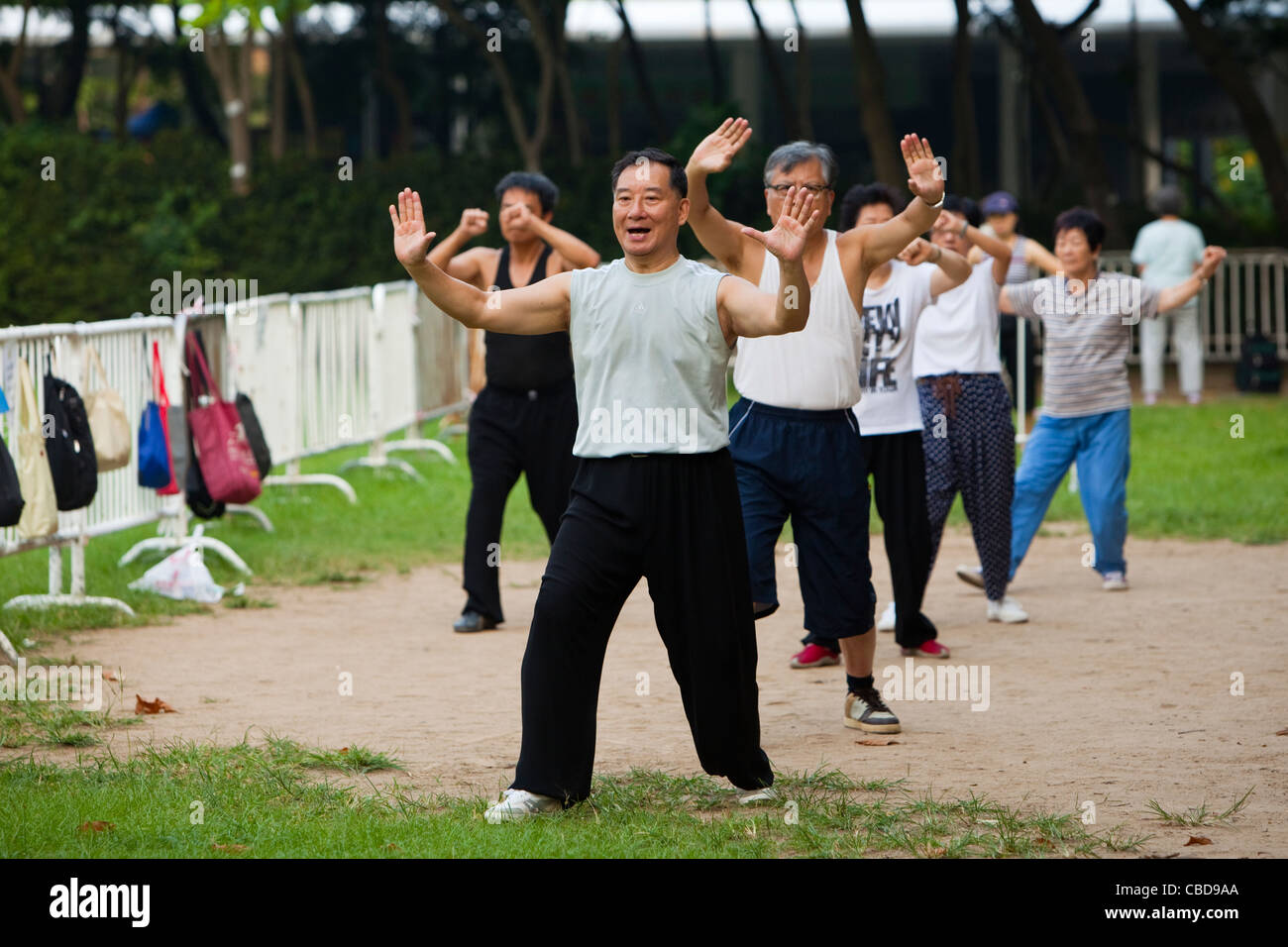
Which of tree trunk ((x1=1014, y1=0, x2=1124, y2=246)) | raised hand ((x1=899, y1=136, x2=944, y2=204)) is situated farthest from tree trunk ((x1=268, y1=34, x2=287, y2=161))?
raised hand ((x1=899, y1=136, x2=944, y2=204))

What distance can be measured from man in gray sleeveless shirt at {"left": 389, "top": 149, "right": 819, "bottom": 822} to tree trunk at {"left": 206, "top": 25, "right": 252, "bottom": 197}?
1743 cm

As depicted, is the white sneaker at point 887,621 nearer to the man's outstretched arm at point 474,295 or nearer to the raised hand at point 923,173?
the raised hand at point 923,173

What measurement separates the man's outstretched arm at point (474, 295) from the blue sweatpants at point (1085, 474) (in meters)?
4.52

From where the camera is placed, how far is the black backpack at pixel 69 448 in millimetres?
8406

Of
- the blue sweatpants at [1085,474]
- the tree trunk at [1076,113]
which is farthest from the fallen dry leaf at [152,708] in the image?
the tree trunk at [1076,113]

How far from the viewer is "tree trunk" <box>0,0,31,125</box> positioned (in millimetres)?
27281

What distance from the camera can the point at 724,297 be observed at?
5.20 m

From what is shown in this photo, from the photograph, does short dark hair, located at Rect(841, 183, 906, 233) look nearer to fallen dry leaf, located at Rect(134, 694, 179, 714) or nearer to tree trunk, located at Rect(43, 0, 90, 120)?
fallen dry leaf, located at Rect(134, 694, 179, 714)

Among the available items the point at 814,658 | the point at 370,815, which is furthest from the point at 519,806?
the point at 814,658

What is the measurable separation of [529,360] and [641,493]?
357 cm

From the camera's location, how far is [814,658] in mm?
7934

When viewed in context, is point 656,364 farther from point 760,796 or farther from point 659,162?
point 760,796

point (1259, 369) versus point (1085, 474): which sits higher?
point (1259, 369)

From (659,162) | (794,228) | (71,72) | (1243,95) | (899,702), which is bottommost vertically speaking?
Answer: (899,702)
